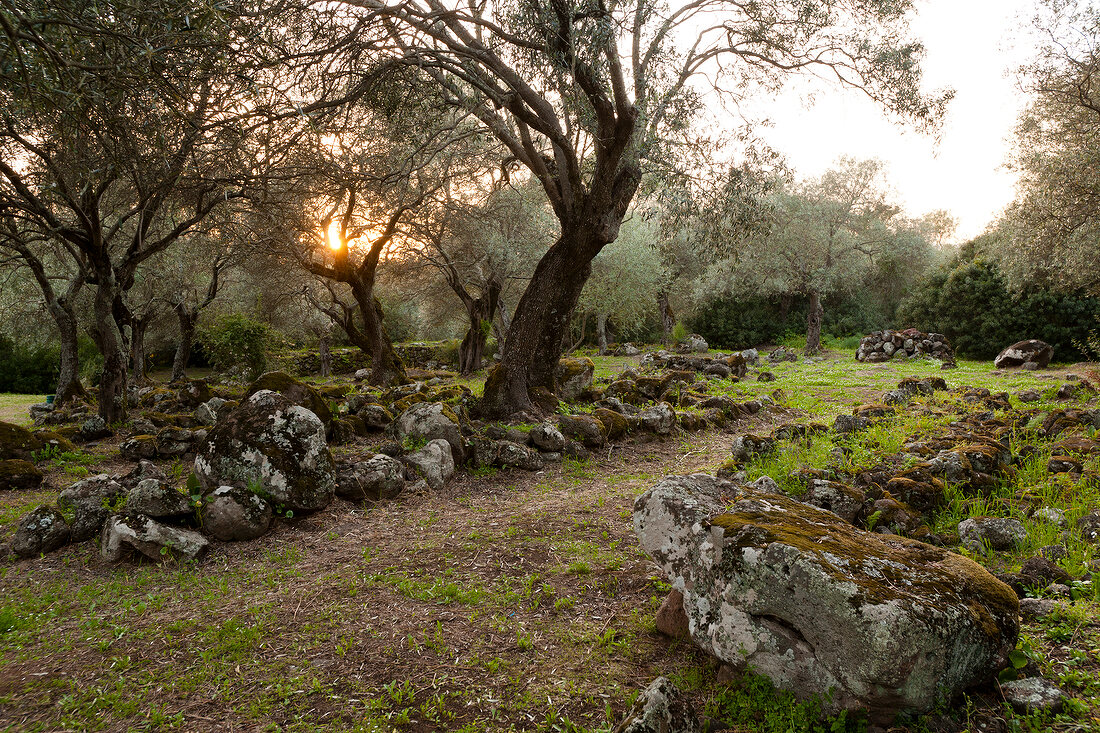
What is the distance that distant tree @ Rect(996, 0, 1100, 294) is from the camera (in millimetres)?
12930

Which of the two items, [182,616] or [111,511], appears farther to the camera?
[111,511]

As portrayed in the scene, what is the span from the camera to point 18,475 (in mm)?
8328

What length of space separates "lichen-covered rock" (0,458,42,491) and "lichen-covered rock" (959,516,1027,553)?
12.0 metres

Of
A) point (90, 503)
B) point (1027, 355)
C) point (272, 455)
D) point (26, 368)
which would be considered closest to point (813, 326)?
point (1027, 355)

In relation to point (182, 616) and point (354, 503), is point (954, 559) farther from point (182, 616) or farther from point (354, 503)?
point (354, 503)

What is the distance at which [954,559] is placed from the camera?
11.8ft

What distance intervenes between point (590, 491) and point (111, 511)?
5868 mm

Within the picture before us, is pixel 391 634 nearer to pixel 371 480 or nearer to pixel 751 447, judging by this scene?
pixel 371 480

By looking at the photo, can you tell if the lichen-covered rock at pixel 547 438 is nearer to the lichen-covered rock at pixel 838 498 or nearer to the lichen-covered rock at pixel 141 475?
the lichen-covered rock at pixel 838 498

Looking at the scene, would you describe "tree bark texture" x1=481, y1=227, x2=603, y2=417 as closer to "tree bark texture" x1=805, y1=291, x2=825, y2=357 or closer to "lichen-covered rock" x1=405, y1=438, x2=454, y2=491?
"lichen-covered rock" x1=405, y1=438, x2=454, y2=491

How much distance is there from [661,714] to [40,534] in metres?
6.80

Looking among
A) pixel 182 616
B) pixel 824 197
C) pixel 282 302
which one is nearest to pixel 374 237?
pixel 282 302

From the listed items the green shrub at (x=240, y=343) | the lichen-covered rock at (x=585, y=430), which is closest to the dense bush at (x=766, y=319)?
the green shrub at (x=240, y=343)

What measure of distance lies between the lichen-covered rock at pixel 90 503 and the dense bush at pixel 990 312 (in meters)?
26.3
